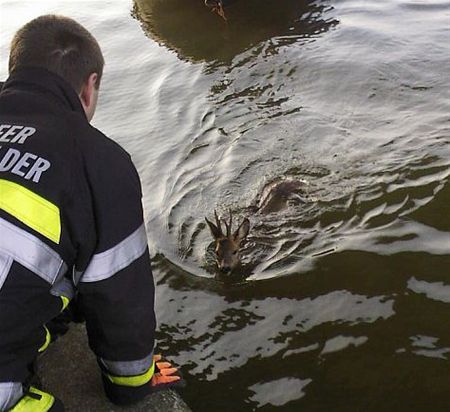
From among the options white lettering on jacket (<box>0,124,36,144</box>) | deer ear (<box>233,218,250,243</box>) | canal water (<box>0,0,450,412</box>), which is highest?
white lettering on jacket (<box>0,124,36,144</box>)

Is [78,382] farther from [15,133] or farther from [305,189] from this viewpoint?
[305,189]

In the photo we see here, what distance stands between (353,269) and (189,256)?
1504 millimetres

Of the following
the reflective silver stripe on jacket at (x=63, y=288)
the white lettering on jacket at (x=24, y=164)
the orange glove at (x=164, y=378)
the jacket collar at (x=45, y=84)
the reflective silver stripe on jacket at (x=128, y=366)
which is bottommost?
the orange glove at (x=164, y=378)

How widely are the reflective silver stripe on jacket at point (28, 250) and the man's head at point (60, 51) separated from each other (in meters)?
0.83

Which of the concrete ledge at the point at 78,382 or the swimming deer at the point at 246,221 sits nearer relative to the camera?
the concrete ledge at the point at 78,382

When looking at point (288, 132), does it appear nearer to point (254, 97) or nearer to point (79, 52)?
point (254, 97)

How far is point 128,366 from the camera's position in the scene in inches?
118

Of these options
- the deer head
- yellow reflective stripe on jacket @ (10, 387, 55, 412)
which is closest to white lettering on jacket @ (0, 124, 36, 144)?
yellow reflective stripe on jacket @ (10, 387, 55, 412)

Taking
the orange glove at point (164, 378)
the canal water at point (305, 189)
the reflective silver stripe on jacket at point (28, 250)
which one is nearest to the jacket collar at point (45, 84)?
the reflective silver stripe on jacket at point (28, 250)

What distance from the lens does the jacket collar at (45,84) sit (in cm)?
271

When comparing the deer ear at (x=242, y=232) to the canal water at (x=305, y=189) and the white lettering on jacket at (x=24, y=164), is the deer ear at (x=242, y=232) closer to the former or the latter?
the canal water at (x=305, y=189)

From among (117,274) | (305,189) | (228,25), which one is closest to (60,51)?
(117,274)

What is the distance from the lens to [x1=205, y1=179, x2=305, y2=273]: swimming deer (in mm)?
4977

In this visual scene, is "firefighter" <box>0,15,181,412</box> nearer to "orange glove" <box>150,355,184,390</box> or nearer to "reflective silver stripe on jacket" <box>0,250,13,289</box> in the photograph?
"reflective silver stripe on jacket" <box>0,250,13,289</box>
